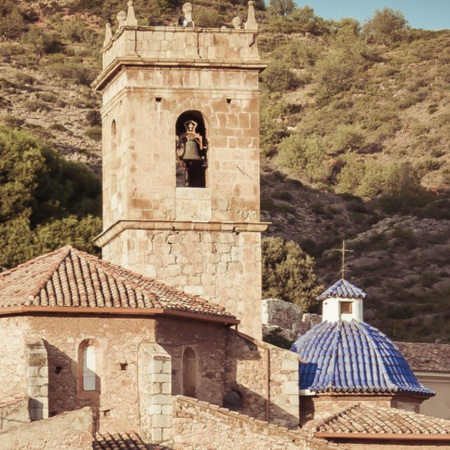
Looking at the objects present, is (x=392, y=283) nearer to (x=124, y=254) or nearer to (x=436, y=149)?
(x=436, y=149)

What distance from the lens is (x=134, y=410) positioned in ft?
111

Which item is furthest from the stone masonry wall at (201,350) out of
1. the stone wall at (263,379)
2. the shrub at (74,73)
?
the shrub at (74,73)

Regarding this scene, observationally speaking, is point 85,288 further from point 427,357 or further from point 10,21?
point 10,21

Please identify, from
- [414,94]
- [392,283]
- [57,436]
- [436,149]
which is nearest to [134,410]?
[57,436]

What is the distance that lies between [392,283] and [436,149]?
22.8m

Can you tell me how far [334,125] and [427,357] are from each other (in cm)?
5739

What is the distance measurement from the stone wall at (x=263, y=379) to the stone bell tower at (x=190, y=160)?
54.5 inches

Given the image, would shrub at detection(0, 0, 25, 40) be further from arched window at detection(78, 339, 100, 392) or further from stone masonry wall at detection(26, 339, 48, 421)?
stone masonry wall at detection(26, 339, 48, 421)

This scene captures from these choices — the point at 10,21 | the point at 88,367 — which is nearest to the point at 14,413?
the point at 88,367

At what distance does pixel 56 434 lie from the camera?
30.5 metres

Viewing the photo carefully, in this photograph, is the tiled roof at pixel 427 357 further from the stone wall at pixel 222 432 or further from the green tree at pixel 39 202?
the stone wall at pixel 222 432

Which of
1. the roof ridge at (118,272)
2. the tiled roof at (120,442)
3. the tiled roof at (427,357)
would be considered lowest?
the tiled roof at (120,442)

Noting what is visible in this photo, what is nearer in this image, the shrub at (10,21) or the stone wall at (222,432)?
the stone wall at (222,432)

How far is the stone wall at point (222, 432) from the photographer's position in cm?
3344
